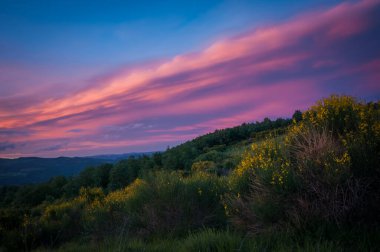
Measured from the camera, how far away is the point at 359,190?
235 inches

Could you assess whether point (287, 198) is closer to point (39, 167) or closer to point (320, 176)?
point (320, 176)

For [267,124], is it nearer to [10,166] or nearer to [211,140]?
[211,140]

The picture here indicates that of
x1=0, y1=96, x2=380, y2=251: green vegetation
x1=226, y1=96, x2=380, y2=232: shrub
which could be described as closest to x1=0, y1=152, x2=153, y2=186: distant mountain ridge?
A: x1=0, y1=96, x2=380, y2=251: green vegetation

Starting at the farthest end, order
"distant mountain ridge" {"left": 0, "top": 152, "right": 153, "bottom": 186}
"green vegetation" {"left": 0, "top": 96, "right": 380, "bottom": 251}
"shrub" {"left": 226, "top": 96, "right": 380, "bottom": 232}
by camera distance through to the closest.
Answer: "distant mountain ridge" {"left": 0, "top": 152, "right": 153, "bottom": 186} → "shrub" {"left": 226, "top": 96, "right": 380, "bottom": 232} → "green vegetation" {"left": 0, "top": 96, "right": 380, "bottom": 251}

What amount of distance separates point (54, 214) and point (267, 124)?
41.2 metres

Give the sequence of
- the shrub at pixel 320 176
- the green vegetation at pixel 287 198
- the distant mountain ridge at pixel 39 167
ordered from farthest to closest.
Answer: the distant mountain ridge at pixel 39 167 → the shrub at pixel 320 176 → the green vegetation at pixel 287 198

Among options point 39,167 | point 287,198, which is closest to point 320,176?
point 287,198

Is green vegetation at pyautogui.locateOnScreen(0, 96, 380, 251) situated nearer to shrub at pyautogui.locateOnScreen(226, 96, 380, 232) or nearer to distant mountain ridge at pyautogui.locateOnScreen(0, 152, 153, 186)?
shrub at pyautogui.locateOnScreen(226, 96, 380, 232)

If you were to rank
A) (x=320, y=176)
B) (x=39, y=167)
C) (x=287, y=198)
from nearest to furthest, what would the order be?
(x=320, y=176), (x=287, y=198), (x=39, y=167)

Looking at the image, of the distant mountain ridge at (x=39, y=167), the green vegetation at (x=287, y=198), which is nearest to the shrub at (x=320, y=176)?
the green vegetation at (x=287, y=198)

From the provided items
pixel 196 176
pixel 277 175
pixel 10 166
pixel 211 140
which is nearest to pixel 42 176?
pixel 10 166

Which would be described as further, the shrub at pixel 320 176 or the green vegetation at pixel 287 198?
the shrub at pixel 320 176

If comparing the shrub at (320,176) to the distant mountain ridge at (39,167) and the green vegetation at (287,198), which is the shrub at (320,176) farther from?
the distant mountain ridge at (39,167)

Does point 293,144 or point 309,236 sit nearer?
point 309,236
